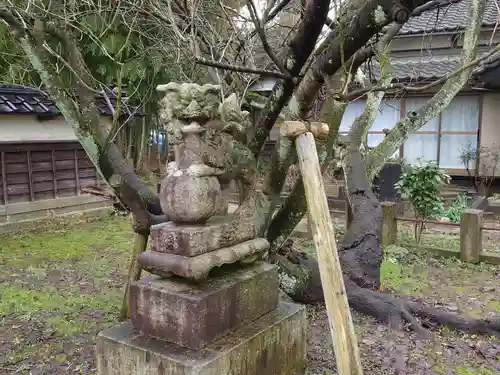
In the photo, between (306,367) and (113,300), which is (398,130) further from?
(113,300)

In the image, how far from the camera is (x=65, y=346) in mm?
4535

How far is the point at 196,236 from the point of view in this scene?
2.99 meters

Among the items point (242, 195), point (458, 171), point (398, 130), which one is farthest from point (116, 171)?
point (458, 171)

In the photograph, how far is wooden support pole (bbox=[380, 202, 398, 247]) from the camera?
7918 mm

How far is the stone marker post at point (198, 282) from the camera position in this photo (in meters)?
2.93

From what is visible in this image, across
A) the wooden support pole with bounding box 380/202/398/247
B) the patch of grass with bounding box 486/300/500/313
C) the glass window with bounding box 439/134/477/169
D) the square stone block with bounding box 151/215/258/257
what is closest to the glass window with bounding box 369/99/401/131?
the glass window with bounding box 439/134/477/169

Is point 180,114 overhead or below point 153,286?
overhead

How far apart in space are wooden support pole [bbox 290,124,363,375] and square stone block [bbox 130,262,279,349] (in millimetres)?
769

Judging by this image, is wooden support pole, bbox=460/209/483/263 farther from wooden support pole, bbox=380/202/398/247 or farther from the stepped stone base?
the stepped stone base

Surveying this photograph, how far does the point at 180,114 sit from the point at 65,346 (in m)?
2.86

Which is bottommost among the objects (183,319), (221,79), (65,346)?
(65,346)

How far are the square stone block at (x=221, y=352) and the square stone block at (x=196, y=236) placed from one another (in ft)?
2.03

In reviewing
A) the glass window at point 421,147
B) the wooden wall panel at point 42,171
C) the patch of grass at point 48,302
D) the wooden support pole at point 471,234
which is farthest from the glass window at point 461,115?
the patch of grass at point 48,302

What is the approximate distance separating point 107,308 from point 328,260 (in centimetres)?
381
